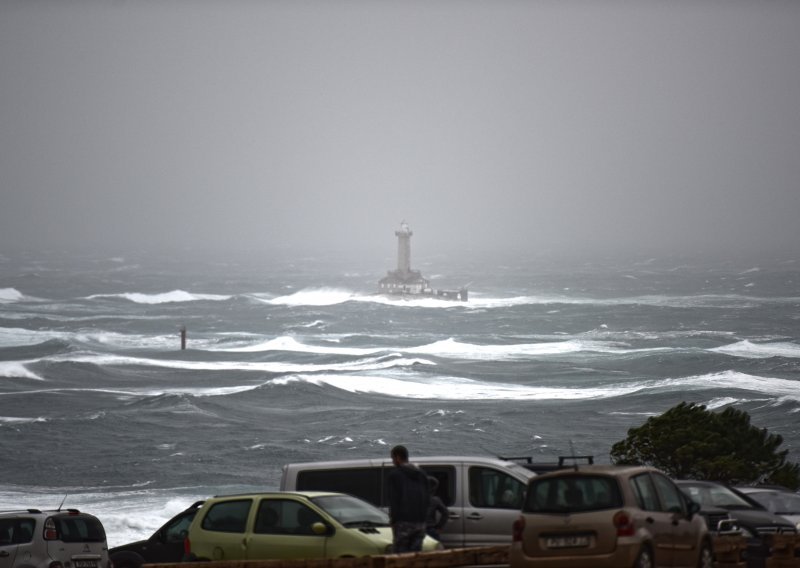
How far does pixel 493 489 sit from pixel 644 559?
2.86m

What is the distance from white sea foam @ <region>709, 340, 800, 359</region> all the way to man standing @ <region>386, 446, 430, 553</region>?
228 ft

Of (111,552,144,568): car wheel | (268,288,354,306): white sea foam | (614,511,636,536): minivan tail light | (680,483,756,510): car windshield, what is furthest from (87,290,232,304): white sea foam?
(614,511,636,536): minivan tail light

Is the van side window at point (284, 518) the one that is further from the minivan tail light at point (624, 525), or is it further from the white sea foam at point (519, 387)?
the white sea foam at point (519, 387)

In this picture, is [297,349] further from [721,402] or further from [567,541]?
[567,541]

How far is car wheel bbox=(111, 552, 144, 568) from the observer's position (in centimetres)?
1513

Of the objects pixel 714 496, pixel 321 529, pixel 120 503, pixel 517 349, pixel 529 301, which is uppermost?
pixel 529 301

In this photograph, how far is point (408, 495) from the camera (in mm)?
11258

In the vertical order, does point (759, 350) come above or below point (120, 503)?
above

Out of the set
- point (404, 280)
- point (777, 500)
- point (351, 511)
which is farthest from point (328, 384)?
point (404, 280)

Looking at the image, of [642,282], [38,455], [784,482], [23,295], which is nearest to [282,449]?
[38,455]

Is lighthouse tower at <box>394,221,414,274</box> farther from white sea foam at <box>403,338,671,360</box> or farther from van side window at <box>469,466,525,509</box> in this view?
van side window at <box>469,466,525,509</box>

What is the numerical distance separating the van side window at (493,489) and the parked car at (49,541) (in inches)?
181

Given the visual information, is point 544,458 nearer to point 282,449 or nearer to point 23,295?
point 282,449

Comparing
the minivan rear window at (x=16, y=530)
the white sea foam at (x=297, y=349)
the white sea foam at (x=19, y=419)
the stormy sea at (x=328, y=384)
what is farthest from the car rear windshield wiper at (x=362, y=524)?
the white sea foam at (x=297, y=349)
